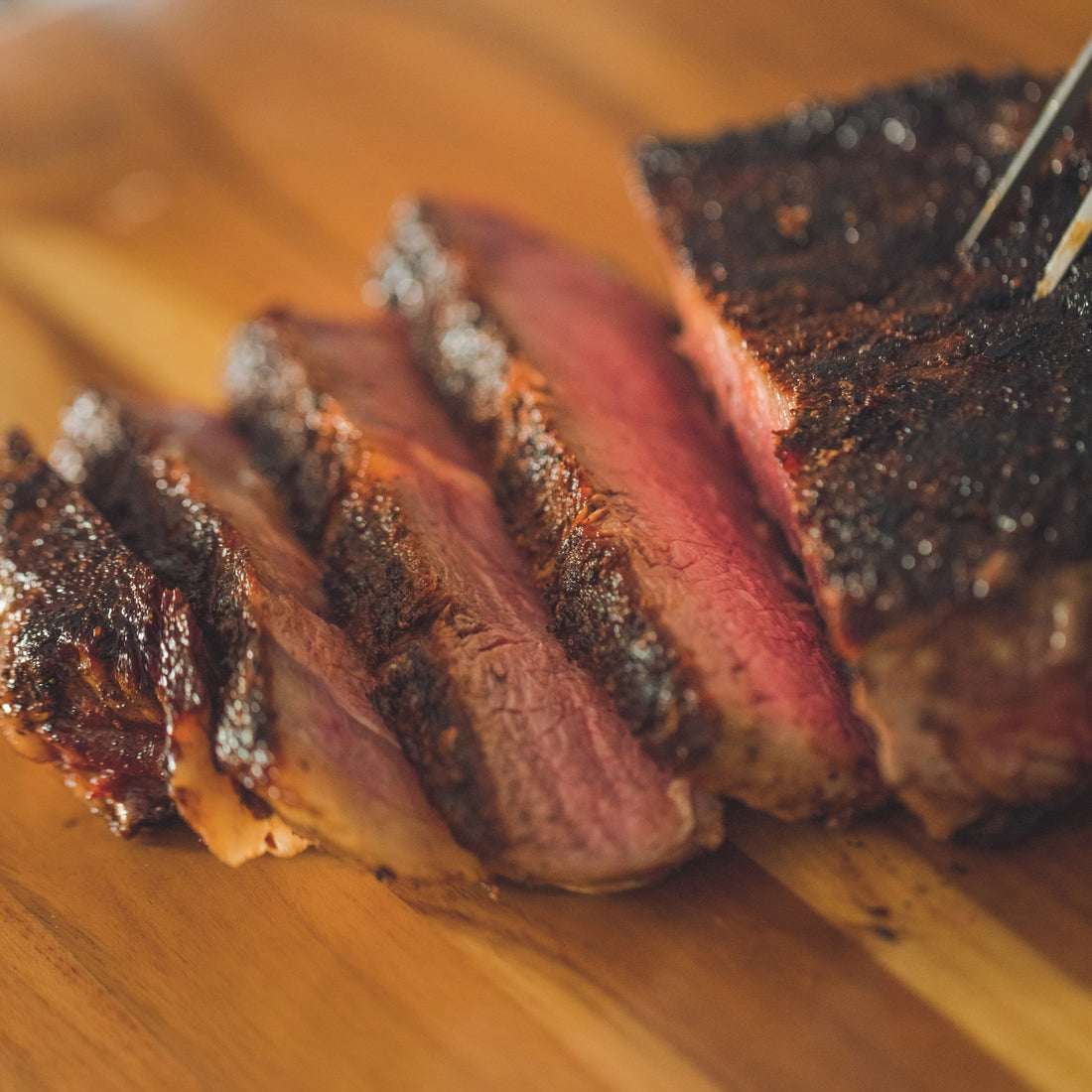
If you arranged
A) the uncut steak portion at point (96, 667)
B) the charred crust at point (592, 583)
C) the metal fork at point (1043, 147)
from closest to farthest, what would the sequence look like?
the charred crust at point (592, 583) < the uncut steak portion at point (96, 667) < the metal fork at point (1043, 147)

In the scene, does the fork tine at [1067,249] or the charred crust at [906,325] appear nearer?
the charred crust at [906,325]

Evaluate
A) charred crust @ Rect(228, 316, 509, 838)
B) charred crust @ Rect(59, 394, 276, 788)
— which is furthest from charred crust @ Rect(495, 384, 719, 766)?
charred crust @ Rect(59, 394, 276, 788)

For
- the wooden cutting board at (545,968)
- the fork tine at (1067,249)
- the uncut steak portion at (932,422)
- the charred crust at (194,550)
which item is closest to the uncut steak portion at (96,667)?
the charred crust at (194,550)

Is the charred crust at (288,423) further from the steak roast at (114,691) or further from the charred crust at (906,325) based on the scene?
the charred crust at (906,325)

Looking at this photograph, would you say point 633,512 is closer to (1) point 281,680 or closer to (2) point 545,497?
(2) point 545,497

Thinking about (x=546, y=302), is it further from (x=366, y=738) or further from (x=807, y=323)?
(x=366, y=738)

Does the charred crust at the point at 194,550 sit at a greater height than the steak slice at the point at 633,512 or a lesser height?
lesser

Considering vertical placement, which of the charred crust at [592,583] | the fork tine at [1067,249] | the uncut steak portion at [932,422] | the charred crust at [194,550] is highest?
the fork tine at [1067,249]
